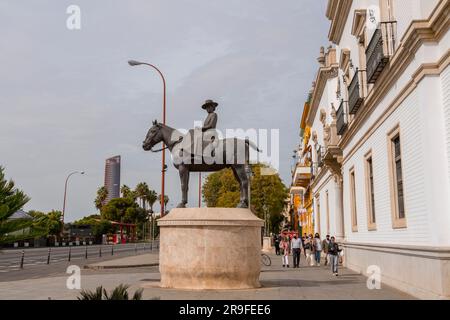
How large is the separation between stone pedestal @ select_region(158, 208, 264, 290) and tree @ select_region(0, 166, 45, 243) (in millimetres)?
6475

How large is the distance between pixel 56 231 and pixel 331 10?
6601 cm

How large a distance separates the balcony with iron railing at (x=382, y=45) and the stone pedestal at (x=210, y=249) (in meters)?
6.08

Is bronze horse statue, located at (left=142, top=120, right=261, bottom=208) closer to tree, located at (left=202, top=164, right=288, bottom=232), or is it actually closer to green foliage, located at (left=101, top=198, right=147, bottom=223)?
tree, located at (left=202, top=164, right=288, bottom=232)

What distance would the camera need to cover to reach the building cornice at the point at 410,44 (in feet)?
33.8

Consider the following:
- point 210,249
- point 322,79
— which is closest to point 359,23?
point 210,249

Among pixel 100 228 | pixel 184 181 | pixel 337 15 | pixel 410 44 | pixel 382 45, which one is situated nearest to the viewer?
pixel 410 44

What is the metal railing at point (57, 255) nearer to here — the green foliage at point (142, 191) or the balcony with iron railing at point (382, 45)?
the balcony with iron railing at point (382, 45)

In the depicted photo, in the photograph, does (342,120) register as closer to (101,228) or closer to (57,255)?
(57,255)

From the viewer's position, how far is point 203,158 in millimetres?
13836

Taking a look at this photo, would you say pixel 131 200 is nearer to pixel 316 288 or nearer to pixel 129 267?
pixel 129 267

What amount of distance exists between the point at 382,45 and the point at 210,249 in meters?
7.89

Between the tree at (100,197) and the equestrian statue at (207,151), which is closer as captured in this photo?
the equestrian statue at (207,151)

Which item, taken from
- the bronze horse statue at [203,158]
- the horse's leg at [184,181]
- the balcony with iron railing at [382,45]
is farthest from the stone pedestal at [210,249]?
the balcony with iron railing at [382,45]

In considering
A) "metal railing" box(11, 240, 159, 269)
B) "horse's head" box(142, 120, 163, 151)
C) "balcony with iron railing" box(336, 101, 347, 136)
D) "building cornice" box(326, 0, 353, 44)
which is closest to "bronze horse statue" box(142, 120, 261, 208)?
"horse's head" box(142, 120, 163, 151)
